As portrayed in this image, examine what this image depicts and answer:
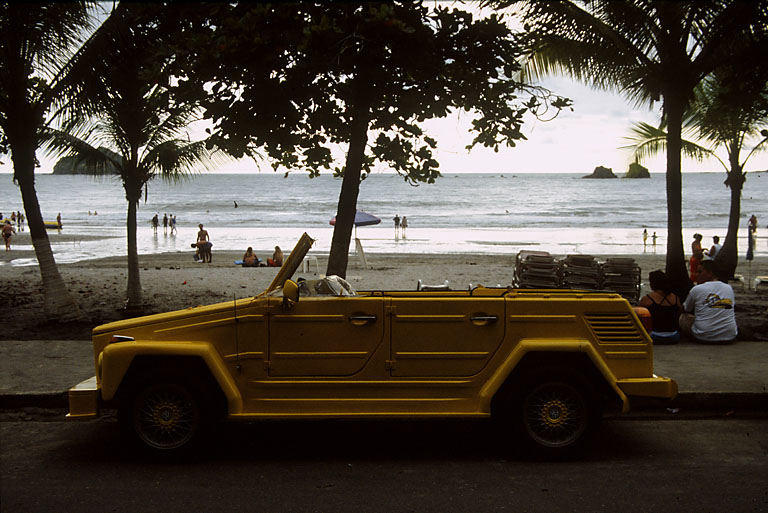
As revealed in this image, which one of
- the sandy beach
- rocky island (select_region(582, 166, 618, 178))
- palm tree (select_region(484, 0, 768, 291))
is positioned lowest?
the sandy beach

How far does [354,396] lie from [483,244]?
33777 millimetres

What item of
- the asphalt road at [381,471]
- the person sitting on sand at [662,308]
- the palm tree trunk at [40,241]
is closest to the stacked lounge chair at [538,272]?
the person sitting on sand at [662,308]

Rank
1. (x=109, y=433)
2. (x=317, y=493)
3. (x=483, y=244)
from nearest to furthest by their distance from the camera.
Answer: (x=317, y=493) → (x=109, y=433) → (x=483, y=244)

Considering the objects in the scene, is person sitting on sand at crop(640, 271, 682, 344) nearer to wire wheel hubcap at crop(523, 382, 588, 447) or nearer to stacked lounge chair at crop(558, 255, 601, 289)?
stacked lounge chair at crop(558, 255, 601, 289)

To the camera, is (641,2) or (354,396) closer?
(354,396)

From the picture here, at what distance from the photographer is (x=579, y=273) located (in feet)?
40.9

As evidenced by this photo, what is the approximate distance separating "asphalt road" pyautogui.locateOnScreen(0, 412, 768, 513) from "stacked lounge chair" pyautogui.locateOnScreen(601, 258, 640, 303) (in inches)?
232

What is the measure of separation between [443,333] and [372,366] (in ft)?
1.90

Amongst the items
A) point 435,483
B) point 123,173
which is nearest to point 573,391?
point 435,483

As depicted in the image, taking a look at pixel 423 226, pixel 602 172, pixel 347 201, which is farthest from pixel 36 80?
pixel 602 172

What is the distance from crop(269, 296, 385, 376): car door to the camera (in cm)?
546

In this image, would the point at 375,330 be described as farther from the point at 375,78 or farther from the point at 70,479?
the point at 375,78

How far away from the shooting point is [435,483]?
5035 mm

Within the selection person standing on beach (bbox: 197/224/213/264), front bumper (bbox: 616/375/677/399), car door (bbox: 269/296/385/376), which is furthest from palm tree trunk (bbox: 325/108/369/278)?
person standing on beach (bbox: 197/224/213/264)
